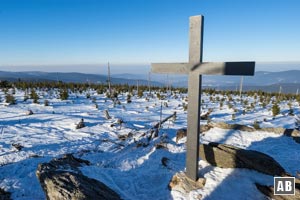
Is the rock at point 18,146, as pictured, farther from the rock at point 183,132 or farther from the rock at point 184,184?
the rock at point 184,184

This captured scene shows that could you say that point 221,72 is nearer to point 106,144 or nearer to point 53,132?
point 106,144

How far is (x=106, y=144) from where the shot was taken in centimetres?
777

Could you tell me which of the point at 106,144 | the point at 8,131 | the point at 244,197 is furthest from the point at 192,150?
the point at 8,131

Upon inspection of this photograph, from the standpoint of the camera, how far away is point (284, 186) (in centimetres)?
377

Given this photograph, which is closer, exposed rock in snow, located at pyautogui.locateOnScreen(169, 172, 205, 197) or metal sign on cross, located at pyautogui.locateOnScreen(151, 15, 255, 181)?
metal sign on cross, located at pyautogui.locateOnScreen(151, 15, 255, 181)

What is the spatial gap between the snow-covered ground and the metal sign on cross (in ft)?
1.89

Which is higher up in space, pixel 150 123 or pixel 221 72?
pixel 221 72

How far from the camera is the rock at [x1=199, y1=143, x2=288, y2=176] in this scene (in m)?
4.25

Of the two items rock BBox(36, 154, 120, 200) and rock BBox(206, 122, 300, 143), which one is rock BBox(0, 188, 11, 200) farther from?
rock BBox(206, 122, 300, 143)

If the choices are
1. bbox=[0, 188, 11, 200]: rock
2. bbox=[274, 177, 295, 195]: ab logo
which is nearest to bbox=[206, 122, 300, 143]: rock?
→ bbox=[274, 177, 295, 195]: ab logo

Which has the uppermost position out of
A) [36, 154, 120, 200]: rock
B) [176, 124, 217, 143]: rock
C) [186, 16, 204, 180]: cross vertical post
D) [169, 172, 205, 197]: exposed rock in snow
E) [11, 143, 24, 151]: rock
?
[186, 16, 204, 180]: cross vertical post

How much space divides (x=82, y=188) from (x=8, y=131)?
676cm

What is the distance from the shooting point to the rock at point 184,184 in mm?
4004

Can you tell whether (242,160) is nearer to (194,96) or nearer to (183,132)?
(194,96)
